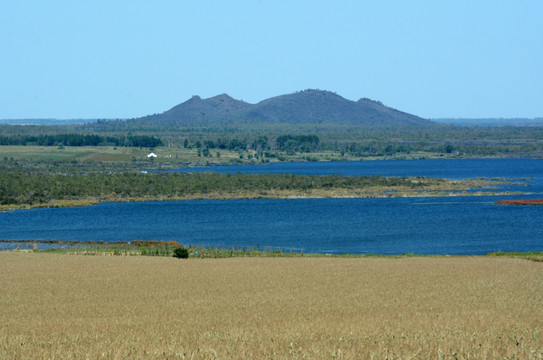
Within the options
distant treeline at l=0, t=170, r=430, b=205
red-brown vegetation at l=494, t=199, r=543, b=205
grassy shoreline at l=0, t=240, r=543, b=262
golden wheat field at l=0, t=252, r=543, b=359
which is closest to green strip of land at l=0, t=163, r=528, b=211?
distant treeline at l=0, t=170, r=430, b=205

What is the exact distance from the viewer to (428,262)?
143ft

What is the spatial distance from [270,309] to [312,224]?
56.4 m

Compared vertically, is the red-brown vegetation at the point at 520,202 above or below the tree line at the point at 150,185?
above

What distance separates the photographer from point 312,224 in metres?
79.6

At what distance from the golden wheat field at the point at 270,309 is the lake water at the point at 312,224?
2052cm

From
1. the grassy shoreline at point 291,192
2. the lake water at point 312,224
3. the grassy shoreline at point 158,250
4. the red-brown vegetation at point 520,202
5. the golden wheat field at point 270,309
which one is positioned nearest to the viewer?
the golden wheat field at point 270,309

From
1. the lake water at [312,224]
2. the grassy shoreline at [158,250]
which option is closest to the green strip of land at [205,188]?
the lake water at [312,224]

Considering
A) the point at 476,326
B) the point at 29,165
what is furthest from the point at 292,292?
the point at 29,165

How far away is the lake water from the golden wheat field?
2052 cm

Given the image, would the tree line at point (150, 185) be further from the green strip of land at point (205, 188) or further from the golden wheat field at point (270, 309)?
the golden wheat field at point (270, 309)

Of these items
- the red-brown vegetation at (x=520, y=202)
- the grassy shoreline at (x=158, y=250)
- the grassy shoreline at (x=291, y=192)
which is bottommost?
the grassy shoreline at (x=291, y=192)

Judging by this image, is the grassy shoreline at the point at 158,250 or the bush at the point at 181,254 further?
the grassy shoreline at the point at 158,250

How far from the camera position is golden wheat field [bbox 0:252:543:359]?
47.8ft

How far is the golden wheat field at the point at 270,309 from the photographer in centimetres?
1456
